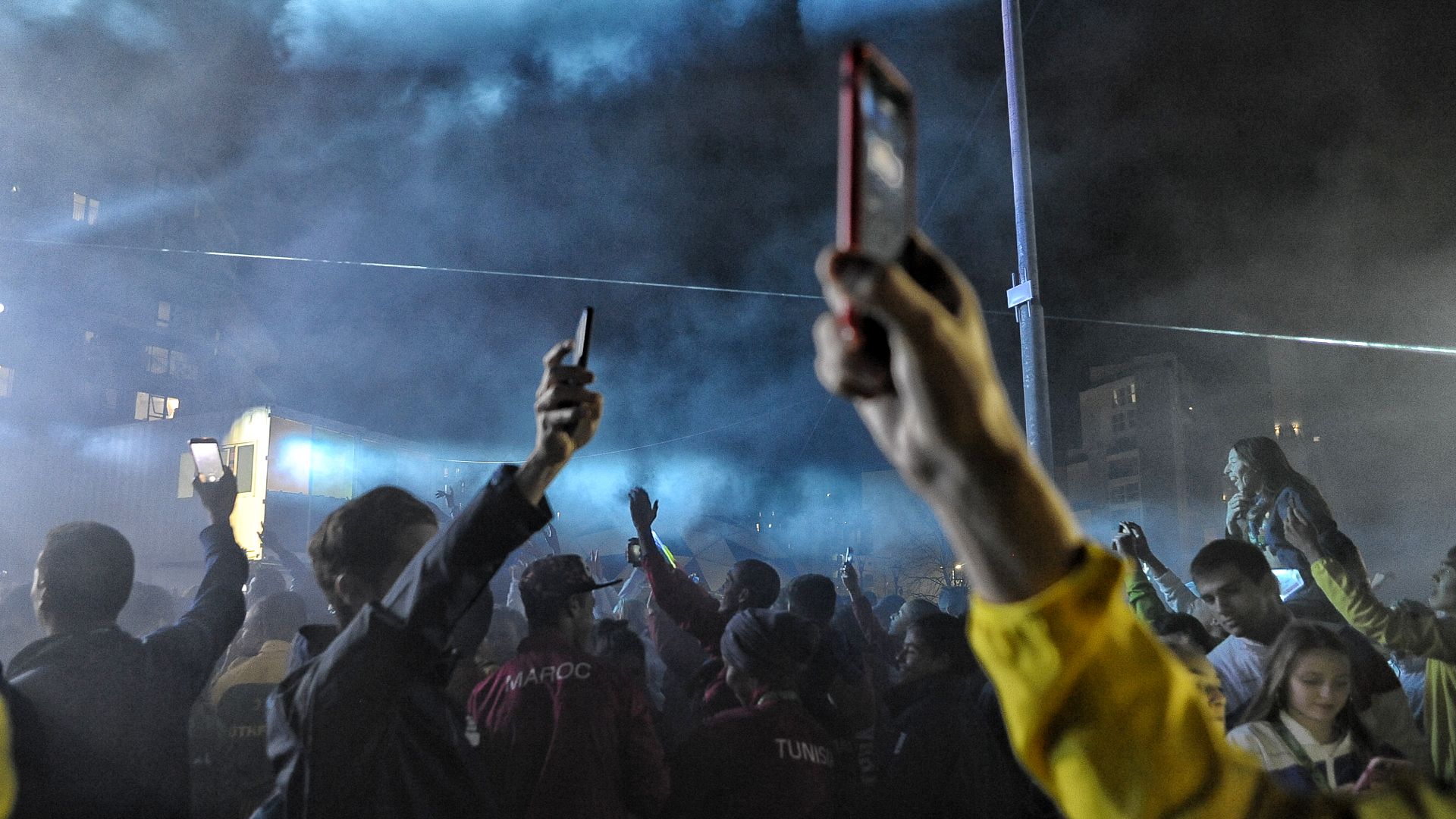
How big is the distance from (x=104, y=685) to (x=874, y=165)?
3.18 meters

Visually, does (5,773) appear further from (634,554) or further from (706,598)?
(634,554)

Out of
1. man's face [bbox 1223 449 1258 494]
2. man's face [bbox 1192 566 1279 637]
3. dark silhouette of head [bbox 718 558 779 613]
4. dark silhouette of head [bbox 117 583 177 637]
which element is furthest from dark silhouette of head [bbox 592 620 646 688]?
man's face [bbox 1223 449 1258 494]

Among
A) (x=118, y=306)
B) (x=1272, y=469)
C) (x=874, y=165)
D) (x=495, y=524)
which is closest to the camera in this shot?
(x=874, y=165)

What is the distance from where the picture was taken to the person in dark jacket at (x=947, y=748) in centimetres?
382

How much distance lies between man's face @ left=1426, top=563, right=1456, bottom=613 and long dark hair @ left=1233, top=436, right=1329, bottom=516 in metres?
0.64

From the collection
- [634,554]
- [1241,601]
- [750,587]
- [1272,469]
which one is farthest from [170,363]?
[1241,601]

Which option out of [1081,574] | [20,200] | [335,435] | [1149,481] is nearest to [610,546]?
[335,435]

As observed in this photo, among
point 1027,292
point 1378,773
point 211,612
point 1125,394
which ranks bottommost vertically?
point 1378,773

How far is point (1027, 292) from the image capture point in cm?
675

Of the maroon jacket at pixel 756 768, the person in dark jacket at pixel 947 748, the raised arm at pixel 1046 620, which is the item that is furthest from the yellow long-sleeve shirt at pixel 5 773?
the person in dark jacket at pixel 947 748

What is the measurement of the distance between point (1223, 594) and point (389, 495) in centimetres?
359

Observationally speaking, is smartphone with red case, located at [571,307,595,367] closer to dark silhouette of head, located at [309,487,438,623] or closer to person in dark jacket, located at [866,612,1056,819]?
dark silhouette of head, located at [309,487,438,623]

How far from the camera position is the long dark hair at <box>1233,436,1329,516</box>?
16.8ft

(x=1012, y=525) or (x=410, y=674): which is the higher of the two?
(x=1012, y=525)
